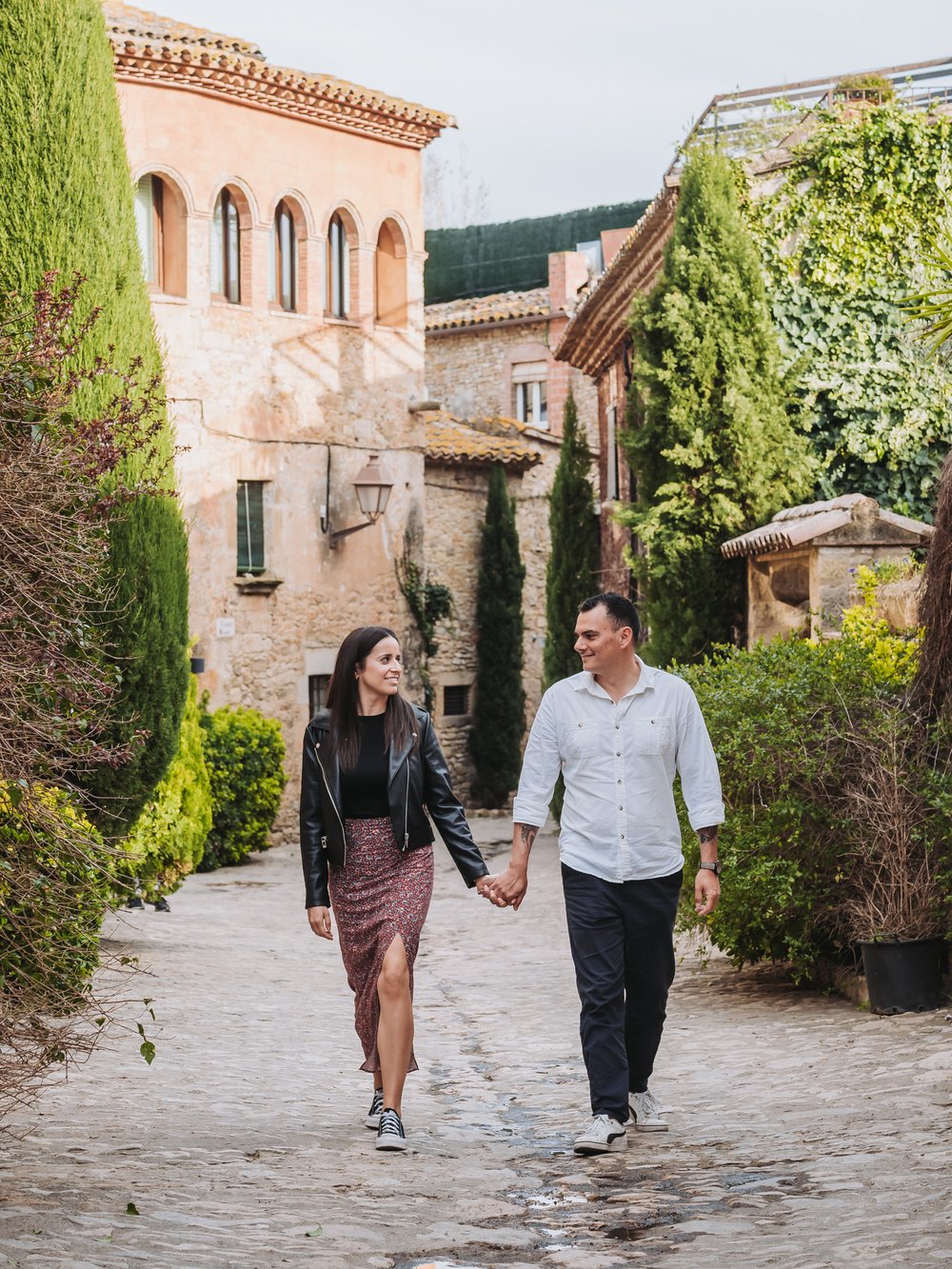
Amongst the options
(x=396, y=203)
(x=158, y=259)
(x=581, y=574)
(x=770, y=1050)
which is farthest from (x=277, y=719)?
(x=770, y=1050)

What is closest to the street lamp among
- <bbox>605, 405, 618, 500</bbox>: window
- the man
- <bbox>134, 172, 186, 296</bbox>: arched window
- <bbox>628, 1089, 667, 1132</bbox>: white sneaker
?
<bbox>605, 405, 618, 500</bbox>: window

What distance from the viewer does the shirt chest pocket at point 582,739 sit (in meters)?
5.62

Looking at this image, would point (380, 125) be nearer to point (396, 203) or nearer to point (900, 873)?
point (396, 203)

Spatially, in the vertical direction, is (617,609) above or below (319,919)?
above

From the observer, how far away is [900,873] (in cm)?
754

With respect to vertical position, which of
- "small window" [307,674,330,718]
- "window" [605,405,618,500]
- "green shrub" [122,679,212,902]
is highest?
"window" [605,405,618,500]

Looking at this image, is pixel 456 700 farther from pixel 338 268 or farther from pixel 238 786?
pixel 238 786

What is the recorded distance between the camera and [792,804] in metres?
7.80

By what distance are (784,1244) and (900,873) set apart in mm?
3489

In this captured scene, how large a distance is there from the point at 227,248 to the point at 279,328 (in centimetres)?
126

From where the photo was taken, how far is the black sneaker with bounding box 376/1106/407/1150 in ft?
17.7

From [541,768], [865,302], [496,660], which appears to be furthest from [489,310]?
[541,768]

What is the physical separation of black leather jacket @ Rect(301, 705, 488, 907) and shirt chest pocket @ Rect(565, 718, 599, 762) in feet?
1.45

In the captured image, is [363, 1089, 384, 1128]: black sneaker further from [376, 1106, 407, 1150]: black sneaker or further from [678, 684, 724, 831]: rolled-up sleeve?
[678, 684, 724, 831]: rolled-up sleeve
